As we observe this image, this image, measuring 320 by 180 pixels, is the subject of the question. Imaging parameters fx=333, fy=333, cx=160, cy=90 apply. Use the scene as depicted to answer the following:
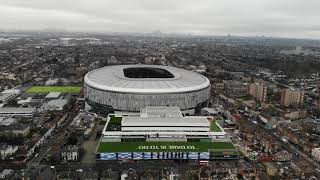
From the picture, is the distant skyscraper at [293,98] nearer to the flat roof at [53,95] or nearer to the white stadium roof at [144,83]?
the white stadium roof at [144,83]

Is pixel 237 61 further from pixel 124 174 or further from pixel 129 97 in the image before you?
pixel 124 174

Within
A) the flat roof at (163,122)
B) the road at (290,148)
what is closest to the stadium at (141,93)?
the flat roof at (163,122)

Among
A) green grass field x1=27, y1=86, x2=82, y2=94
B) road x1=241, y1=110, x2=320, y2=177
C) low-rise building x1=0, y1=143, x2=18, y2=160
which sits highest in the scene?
green grass field x1=27, y1=86, x2=82, y2=94

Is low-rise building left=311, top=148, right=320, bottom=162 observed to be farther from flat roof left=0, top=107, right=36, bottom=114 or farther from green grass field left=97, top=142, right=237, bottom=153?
flat roof left=0, top=107, right=36, bottom=114

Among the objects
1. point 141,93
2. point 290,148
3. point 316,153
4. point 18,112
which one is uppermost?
point 141,93

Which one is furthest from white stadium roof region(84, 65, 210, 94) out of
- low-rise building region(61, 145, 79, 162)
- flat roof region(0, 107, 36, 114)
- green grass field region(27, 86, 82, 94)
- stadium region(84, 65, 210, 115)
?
low-rise building region(61, 145, 79, 162)

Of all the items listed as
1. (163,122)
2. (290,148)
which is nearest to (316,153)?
(290,148)

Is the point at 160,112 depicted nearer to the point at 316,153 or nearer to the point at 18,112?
the point at 316,153
